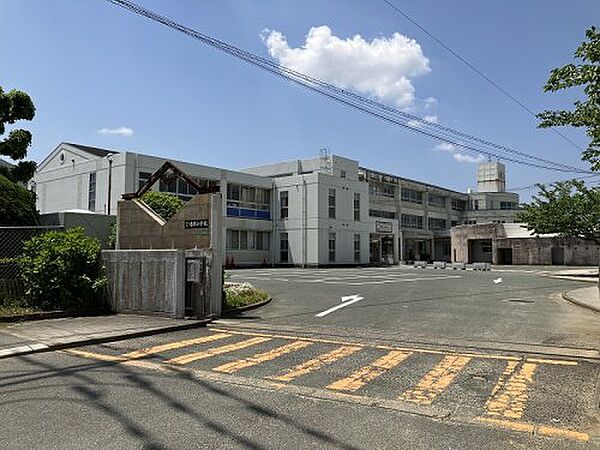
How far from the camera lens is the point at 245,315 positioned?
46.9 ft

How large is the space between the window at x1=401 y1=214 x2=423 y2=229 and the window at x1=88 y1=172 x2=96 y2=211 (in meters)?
48.6

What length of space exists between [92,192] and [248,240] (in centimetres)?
1472

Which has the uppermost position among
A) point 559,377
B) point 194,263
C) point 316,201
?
point 316,201

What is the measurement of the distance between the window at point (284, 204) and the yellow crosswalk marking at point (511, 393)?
44760mm

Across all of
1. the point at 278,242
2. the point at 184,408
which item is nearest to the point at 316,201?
the point at 278,242

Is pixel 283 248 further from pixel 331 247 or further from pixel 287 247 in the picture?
pixel 331 247

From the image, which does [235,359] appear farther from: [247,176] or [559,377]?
[247,176]

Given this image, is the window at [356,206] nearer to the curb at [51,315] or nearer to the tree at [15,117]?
the tree at [15,117]

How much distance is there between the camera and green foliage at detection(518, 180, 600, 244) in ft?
113

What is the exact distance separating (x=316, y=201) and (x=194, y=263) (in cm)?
3778

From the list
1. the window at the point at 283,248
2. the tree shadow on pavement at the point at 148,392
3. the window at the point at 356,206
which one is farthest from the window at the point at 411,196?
the tree shadow on pavement at the point at 148,392

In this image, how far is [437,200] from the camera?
8988cm

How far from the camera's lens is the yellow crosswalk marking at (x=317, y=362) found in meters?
7.30

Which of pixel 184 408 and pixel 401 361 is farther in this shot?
pixel 401 361
